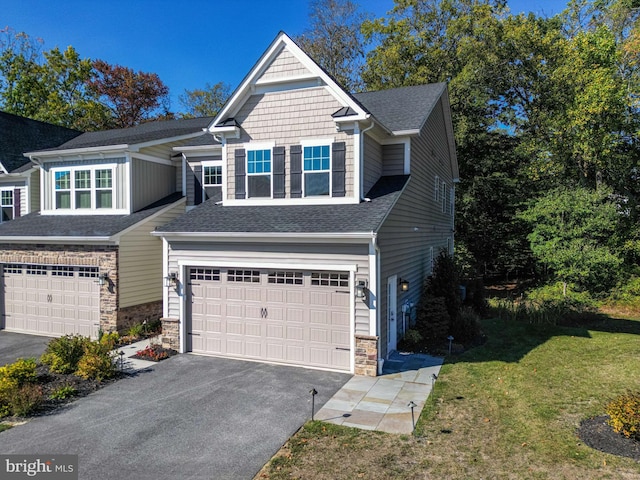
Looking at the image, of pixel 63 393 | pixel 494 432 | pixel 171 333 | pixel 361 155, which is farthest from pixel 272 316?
pixel 494 432

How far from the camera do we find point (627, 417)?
639cm

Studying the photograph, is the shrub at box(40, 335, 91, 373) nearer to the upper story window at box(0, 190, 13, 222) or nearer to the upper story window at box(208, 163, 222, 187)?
the upper story window at box(208, 163, 222, 187)

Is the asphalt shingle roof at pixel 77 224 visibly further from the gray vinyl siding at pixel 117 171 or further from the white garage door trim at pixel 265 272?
the white garage door trim at pixel 265 272

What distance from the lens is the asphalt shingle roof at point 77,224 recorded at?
1335 cm

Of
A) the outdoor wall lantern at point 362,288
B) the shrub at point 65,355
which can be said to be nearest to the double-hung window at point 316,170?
the outdoor wall lantern at point 362,288

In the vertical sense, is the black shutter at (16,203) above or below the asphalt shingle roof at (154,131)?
below

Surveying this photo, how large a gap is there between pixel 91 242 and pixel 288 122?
744 cm

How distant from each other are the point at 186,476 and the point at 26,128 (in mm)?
22206

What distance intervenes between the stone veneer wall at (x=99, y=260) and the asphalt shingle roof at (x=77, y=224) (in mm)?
452

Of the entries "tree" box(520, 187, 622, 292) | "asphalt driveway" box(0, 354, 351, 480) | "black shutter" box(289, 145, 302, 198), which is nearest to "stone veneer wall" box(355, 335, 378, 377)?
"asphalt driveway" box(0, 354, 351, 480)

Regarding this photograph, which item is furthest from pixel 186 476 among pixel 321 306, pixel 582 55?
pixel 582 55

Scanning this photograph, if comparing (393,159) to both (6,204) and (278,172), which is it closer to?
(278,172)

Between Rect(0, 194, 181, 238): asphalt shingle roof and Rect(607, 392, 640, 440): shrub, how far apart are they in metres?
13.2

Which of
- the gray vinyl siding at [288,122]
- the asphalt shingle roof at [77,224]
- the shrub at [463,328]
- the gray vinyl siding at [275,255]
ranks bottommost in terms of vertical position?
the shrub at [463,328]
